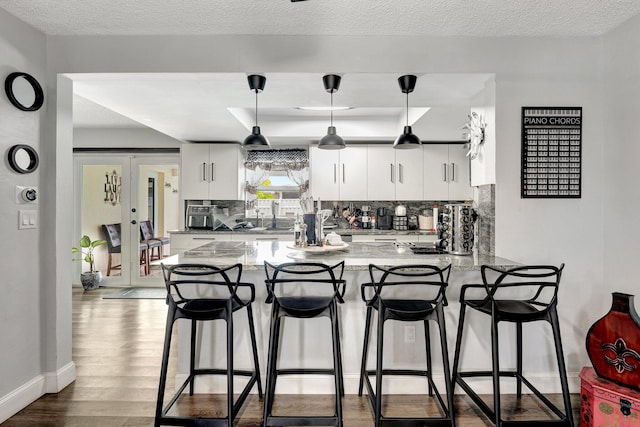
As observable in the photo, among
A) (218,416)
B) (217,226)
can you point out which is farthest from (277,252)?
(217,226)

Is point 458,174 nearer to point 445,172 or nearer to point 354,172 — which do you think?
point 445,172

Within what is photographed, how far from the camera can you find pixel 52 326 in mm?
2611

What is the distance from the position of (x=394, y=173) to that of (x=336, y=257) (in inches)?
119

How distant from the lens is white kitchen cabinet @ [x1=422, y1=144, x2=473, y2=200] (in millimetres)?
5324

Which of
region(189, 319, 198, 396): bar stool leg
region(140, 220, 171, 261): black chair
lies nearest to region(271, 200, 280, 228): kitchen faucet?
region(140, 220, 171, 261): black chair

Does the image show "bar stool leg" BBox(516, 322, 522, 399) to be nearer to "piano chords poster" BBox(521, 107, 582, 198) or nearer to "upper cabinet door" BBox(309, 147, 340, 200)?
"piano chords poster" BBox(521, 107, 582, 198)

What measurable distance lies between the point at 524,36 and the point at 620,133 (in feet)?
2.92

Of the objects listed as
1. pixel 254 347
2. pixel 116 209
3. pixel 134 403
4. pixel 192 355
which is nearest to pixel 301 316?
pixel 254 347

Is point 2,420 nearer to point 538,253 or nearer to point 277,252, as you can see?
point 277,252

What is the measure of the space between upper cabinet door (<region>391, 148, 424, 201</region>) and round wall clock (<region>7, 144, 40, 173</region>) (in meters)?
4.10

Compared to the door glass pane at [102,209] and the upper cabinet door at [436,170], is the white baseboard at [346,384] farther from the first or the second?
the door glass pane at [102,209]

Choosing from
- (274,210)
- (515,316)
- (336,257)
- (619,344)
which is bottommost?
(619,344)

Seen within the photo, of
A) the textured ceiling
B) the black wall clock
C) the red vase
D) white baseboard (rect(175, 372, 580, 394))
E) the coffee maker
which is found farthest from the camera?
the coffee maker

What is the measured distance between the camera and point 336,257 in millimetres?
2615
